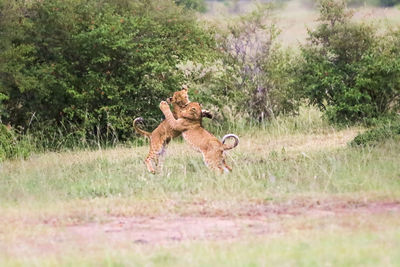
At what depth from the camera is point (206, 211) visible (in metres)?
9.24

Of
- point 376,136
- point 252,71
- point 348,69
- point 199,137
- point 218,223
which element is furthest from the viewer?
point 252,71

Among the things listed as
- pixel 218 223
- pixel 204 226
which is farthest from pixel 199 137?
pixel 204 226

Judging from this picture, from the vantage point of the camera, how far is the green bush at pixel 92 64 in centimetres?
1684

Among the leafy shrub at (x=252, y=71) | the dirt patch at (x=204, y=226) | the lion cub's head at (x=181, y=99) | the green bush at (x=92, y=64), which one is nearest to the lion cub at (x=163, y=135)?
the lion cub's head at (x=181, y=99)

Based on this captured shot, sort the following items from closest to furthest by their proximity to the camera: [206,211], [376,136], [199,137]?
[206,211] → [199,137] → [376,136]

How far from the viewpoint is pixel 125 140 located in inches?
701

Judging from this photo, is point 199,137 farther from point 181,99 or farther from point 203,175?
point 181,99

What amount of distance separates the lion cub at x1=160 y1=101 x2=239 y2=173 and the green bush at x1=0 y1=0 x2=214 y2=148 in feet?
16.5

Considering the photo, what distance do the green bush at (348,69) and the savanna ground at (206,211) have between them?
402 centimetres

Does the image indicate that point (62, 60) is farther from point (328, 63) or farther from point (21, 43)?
point (328, 63)

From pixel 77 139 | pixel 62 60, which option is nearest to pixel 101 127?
pixel 77 139

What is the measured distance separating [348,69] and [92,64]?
18.9 feet

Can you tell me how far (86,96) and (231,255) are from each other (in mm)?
10426

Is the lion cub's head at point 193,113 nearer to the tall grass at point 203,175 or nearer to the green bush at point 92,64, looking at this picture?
the tall grass at point 203,175
